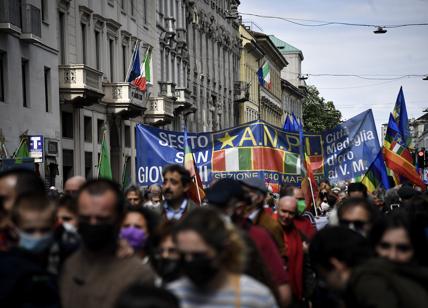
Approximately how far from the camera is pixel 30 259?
16.8 ft

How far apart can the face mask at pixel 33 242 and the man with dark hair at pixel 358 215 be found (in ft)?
8.14

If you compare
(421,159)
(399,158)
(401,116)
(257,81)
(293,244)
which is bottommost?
(293,244)

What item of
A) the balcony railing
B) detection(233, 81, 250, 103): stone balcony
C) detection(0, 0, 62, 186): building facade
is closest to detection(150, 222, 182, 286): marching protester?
detection(0, 0, 62, 186): building facade

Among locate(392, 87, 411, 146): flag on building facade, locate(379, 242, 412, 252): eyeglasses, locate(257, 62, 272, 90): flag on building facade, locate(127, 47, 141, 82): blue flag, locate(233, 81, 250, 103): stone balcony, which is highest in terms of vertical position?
locate(257, 62, 272, 90): flag on building facade

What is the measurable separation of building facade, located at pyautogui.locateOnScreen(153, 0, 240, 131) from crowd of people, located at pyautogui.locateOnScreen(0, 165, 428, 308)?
37591mm

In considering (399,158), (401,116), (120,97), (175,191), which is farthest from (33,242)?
(120,97)

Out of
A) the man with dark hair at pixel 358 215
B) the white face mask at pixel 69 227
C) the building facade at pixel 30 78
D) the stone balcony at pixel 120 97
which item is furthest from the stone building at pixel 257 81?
the white face mask at pixel 69 227

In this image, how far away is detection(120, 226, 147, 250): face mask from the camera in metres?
6.39

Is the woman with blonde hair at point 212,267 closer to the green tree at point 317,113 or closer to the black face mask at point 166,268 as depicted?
the black face mask at point 166,268

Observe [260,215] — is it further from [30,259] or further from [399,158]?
[399,158]

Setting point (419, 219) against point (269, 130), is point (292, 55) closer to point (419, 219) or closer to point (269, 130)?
point (269, 130)

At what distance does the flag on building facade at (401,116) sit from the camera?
2253 centimetres

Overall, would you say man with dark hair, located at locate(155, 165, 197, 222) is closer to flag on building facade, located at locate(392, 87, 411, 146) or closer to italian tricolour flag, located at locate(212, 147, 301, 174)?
italian tricolour flag, located at locate(212, 147, 301, 174)

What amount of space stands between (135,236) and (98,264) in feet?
3.62
